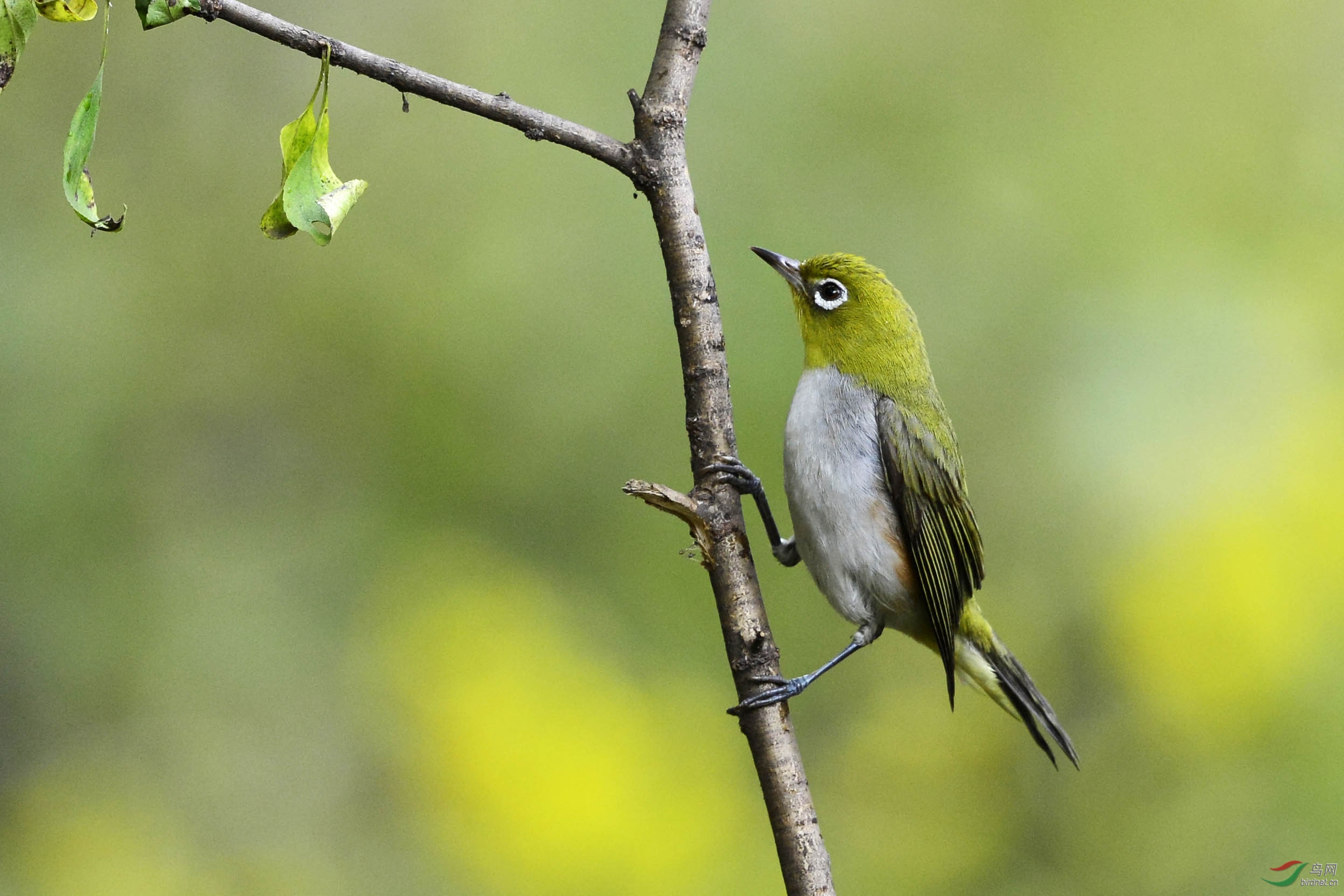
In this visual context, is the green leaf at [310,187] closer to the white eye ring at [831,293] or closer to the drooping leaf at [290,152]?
the drooping leaf at [290,152]

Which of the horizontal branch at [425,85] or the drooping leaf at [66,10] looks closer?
the drooping leaf at [66,10]

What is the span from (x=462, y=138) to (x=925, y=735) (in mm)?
2372

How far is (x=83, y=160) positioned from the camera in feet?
4.73

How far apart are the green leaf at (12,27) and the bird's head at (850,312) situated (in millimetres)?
1649

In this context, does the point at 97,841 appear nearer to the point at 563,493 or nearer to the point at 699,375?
the point at 563,493

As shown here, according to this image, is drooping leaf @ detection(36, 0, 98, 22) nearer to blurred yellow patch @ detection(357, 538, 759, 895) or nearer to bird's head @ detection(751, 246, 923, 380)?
bird's head @ detection(751, 246, 923, 380)

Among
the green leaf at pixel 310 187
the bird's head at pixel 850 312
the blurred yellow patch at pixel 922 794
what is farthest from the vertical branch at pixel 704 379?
the blurred yellow patch at pixel 922 794

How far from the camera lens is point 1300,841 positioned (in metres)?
3.25

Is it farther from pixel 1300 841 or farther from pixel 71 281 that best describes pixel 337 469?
pixel 1300 841

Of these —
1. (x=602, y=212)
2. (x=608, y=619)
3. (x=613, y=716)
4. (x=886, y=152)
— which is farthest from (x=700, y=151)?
(x=613, y=716)

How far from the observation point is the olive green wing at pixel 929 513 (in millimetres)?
2586

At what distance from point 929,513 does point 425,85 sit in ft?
5.21

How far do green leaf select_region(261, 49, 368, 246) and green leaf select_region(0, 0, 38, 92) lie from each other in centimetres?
32

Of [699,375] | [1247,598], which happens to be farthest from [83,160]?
[1247,598]
